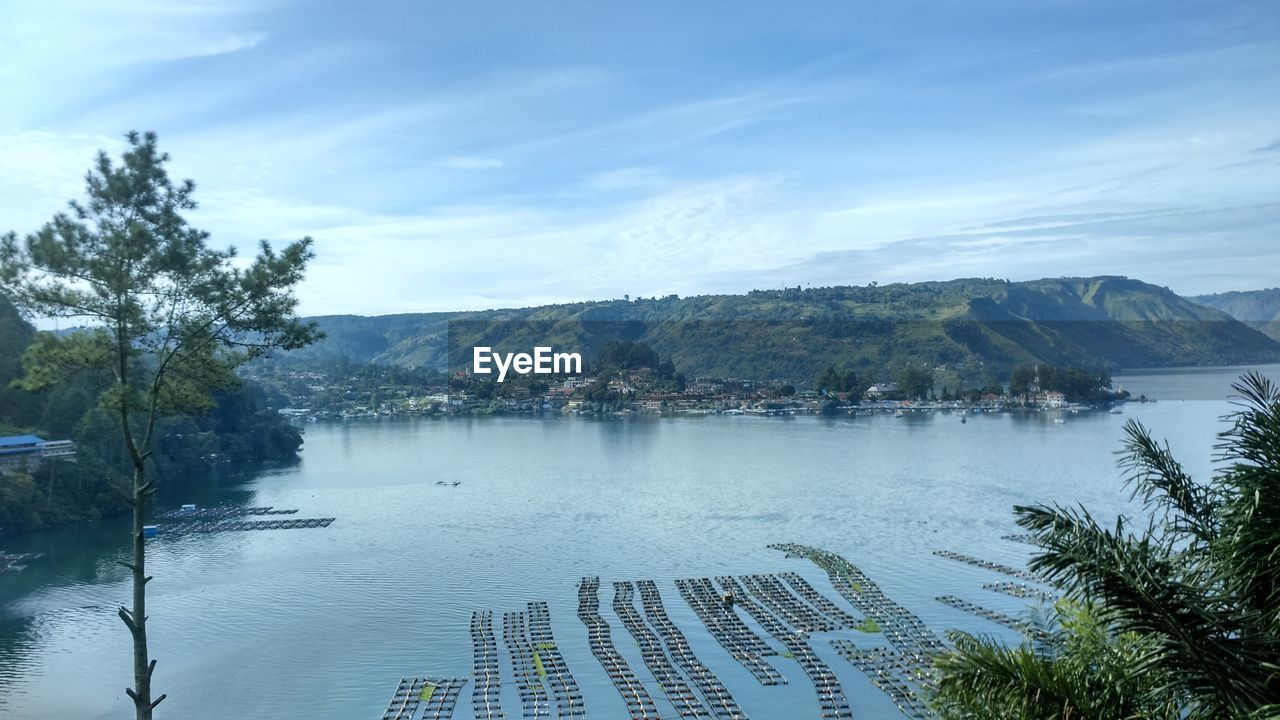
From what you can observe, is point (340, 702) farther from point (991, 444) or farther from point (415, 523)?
point (991, 444)

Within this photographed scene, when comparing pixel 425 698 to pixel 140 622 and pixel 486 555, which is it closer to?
pixel 140 622

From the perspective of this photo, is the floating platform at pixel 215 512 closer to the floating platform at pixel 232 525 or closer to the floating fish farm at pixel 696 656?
the floating platform at pixel 232 525

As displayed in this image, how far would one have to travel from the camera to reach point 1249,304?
137125 millimetres

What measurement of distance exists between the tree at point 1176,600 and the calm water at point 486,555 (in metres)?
10.4

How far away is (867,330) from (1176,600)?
90264 millimetres

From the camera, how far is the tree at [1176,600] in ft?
8.54

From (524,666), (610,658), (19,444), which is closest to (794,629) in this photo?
(610,658)

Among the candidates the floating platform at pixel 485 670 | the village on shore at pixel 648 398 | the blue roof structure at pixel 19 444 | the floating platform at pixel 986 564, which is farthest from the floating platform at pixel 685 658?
the village on shore at pixel 648 398

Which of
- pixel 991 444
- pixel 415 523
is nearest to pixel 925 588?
pixel 415 523

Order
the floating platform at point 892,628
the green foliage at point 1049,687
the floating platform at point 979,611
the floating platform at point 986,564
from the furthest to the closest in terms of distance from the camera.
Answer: the floating platform at point 986,564 < the floating platform at point 979,611 < the floating platform at point 892,628 < the green foliage at point 1049,687

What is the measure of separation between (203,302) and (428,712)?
833 cm

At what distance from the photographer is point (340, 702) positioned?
45.8ft

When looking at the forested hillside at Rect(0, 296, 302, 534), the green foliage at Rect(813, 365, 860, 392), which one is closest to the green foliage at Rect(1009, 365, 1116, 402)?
the green foliage at Rect(813, 365, 860, 392)

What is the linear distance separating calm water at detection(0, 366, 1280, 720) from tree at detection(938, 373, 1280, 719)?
1043 centimetres
